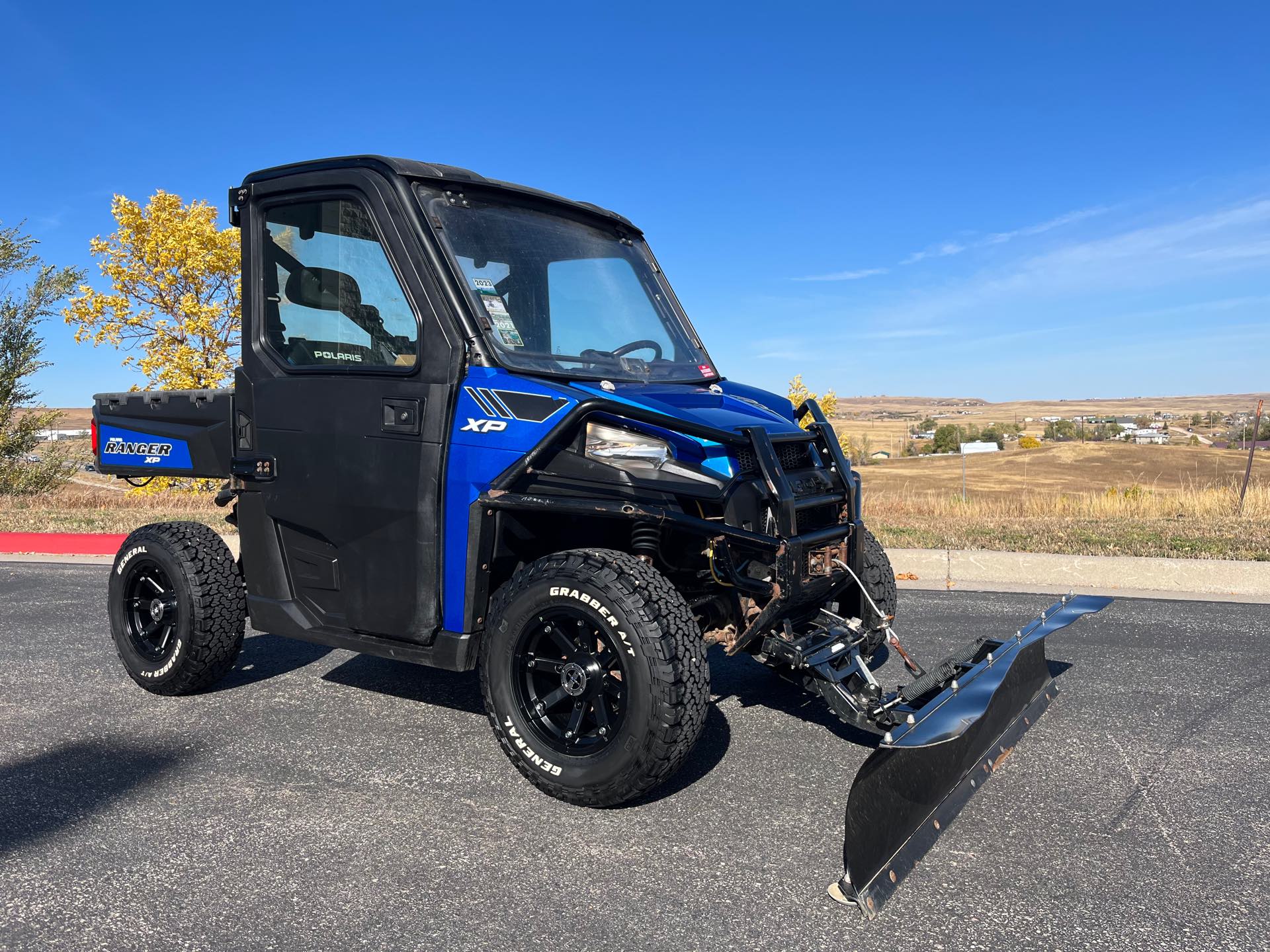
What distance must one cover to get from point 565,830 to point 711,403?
1846mm

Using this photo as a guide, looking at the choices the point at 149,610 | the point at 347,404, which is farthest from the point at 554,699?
the point at 149,610

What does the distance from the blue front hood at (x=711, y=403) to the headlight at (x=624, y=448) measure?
0.12m

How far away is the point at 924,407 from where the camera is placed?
607 feet

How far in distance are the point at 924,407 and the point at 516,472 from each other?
190 meters

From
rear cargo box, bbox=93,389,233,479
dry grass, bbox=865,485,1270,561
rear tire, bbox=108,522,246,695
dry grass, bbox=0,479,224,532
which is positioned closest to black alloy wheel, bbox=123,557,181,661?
rear tire, bbox=108,522,246,695

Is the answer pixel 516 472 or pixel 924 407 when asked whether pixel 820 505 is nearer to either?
pixel 516 472

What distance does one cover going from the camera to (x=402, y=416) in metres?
3.98

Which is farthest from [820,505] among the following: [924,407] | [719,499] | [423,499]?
[924,407]

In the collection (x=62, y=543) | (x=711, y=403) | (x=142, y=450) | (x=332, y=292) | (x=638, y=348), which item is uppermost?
(x=332, y=292)

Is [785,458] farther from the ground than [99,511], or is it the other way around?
[785,458]

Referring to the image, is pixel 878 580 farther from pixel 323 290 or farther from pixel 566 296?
pixel 323 290

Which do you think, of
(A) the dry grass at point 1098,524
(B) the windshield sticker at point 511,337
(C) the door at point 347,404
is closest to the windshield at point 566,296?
(B) the windshield sticker at point 511,337

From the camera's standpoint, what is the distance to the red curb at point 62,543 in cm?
974

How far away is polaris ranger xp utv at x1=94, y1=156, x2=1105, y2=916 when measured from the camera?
3373mm
